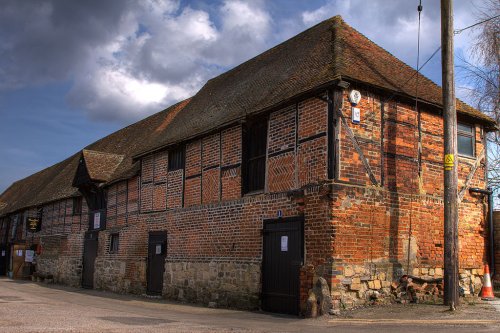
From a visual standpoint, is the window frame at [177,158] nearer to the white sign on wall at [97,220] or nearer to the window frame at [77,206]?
the white sign on wall at [97,220]

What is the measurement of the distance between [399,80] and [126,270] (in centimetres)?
1151

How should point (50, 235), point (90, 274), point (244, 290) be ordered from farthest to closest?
point (50, 235), point (90, 274), point (244, 290)

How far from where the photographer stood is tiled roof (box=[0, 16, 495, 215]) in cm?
1195

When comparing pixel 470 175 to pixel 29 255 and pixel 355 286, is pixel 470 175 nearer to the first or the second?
pixel 355 286

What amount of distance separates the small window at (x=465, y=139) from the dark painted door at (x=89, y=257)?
1502 centimetres

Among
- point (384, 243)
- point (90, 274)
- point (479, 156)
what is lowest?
point (90, 274)

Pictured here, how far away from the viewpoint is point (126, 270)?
1862cm

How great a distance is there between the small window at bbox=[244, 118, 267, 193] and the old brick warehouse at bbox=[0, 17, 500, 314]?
0.11ft

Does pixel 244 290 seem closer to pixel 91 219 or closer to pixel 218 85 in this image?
pixel 218 85

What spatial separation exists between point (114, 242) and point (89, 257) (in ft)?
9.11

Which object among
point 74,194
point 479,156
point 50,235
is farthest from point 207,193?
point 50,235

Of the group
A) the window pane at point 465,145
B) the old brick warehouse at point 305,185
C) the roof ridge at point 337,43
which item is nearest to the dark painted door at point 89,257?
the old brick warehouse at point 305,185

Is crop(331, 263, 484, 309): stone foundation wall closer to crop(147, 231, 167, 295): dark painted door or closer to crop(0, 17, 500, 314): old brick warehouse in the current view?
crop(0, 17, 500, 314): old brick warehouse

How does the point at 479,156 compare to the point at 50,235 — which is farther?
the point at 50,235
